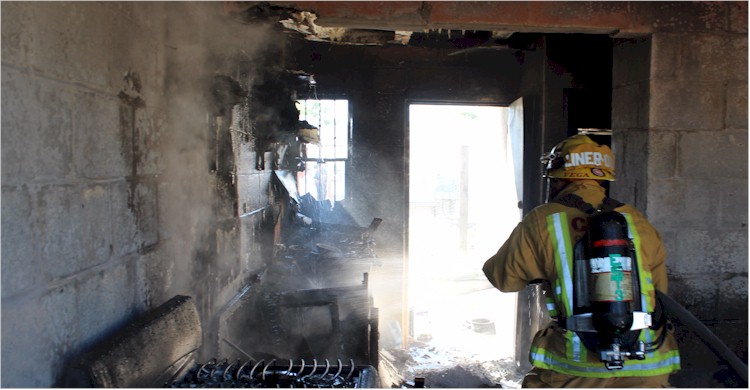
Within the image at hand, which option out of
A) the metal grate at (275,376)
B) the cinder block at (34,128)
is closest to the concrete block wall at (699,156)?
the metal grate at (275,376)

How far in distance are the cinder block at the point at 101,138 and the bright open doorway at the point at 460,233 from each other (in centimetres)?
623

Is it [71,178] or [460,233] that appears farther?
[460,233]

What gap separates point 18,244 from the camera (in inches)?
68.2

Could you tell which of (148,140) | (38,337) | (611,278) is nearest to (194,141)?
(148,140)

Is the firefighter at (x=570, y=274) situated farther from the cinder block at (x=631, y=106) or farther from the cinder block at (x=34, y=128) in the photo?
the cinder block at (x=34, y=128)

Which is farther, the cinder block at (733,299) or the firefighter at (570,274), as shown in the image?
the cinder block at (733,299)

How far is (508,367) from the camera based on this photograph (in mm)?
7836

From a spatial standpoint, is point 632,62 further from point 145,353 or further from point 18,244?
point 18,244

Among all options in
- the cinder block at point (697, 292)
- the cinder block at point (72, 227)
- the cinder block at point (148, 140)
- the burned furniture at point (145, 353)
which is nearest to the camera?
the cinder block at point (72, 227)

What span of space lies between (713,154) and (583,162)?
5.01ft

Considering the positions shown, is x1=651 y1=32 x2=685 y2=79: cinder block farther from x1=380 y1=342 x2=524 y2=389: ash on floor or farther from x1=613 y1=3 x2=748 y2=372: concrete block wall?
x1=380 y1=342 x2=524 y2=389: ash on floor

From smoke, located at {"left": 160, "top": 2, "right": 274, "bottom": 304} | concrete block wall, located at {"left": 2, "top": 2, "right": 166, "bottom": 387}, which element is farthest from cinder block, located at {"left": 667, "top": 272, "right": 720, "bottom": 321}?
concrete block wall, located at {"left": 2, "top": 2, "right": 166, "bottom": 387}

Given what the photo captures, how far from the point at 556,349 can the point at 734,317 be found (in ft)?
6.48

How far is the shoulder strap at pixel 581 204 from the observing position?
2.51 metres
